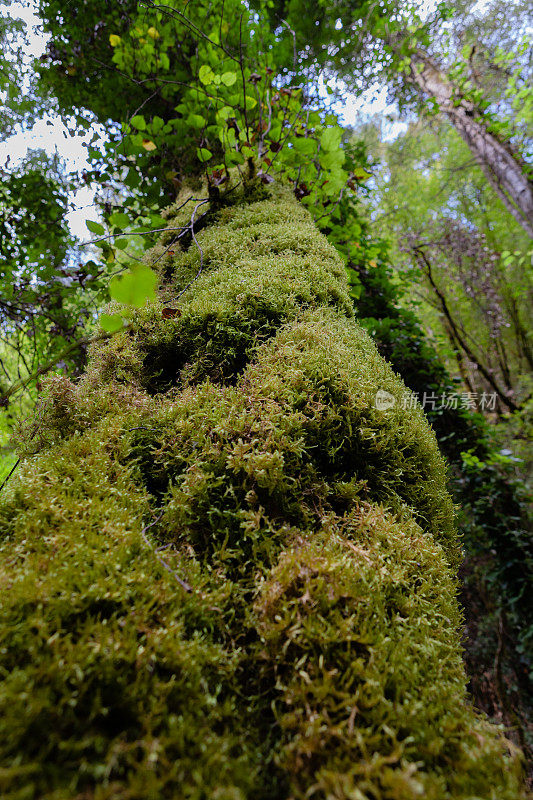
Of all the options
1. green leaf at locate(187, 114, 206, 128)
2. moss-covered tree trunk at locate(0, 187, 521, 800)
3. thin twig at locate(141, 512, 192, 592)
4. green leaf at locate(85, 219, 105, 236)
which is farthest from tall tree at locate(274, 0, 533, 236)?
thin twig at locate(141, 512, 192, 592)

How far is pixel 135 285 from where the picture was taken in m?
1.15

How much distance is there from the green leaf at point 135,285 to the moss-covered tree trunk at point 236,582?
50 centimetres

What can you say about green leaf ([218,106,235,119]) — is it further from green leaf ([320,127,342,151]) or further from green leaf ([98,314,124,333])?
green leaf ([98,314,124,333])

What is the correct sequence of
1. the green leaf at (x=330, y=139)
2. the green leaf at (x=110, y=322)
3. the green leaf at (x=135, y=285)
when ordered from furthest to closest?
the green leaf at (x=330, y=139) → the green leaf at (x=110, y=322) → the green leaf at (x=135, y=285)

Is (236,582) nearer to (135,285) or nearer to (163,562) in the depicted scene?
(163,562)

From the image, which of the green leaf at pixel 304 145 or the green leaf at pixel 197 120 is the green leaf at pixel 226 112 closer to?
the green leaf at pixel 197 120

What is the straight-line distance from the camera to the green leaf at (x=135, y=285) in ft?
3.72

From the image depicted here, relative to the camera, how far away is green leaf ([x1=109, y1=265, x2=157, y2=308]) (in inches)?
44.6

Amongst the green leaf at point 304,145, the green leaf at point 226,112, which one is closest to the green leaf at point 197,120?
the green leaf at point 226,112

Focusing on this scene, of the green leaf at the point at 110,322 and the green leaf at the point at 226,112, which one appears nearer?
the green leaf at the point at 110,322

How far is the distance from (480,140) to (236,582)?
7728mm

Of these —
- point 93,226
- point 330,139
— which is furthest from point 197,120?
point 93,226

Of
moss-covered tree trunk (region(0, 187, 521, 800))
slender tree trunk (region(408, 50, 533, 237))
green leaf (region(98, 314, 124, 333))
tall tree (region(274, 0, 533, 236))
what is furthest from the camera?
slender tree trunk (region(408, 50, 533, 237))

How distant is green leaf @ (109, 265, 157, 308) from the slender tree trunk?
6.35 meters
